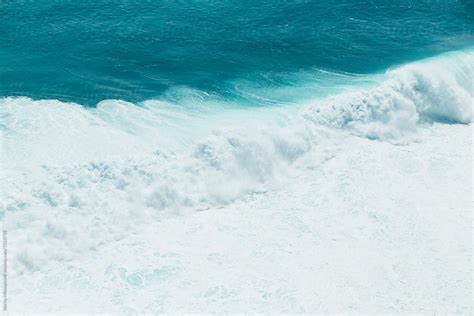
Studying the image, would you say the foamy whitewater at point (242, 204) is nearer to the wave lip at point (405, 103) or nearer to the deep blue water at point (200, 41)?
the wave lip at point (405, 103)

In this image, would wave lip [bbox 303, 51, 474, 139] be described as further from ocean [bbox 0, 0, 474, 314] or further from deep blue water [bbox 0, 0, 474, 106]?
deep blue water [bbox 0, 0, 474, 106]

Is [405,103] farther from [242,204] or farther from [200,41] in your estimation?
[200,41]

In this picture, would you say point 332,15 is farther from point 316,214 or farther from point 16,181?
point 16,181

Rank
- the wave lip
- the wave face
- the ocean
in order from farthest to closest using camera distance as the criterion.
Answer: the wave lip, the wave face, the ocean

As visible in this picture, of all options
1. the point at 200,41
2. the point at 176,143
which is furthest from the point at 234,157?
the point at 200,41

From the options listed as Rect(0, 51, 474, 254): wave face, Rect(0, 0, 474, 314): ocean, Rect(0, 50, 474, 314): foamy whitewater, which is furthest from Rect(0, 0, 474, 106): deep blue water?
Rect(0, 50, 474, 314): foamy whitewater

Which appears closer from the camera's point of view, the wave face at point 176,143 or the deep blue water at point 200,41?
the wave face at point 176,143

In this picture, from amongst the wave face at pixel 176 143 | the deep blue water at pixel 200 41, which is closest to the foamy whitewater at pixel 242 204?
the wave face at pixel 176 143
